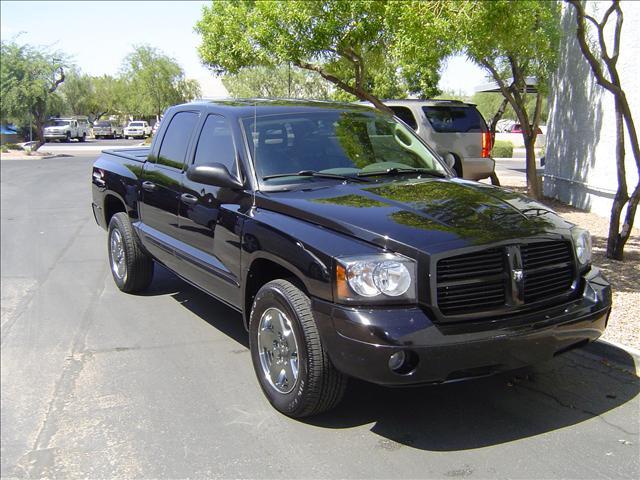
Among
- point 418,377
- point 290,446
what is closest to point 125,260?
A: point 290,446

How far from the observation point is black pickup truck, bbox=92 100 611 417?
3.47 m

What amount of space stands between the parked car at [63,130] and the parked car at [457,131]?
42.4m

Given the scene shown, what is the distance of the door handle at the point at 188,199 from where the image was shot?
518 centimetres

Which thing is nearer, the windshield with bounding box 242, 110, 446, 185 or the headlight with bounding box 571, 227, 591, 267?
the headlight with bounding box 571, 227, 591, 267

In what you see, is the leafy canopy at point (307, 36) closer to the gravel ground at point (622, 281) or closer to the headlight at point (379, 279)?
the gravel ground at point (622, 281)

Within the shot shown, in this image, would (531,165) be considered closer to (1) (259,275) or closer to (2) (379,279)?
(1) (259,275)

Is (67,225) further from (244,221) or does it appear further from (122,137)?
(122,137)

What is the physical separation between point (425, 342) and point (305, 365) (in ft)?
2.51

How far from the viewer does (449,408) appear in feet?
13.9

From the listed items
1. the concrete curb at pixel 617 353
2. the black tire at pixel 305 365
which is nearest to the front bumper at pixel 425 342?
the black tire at pixel 305 365

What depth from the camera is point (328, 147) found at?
4.91 meters

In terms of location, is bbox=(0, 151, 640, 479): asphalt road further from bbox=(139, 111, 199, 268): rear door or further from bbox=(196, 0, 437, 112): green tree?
bbox=(196, 0, 437, 112): green tree

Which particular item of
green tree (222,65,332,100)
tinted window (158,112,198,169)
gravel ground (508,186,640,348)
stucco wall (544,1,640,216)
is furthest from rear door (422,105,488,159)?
green tree (222,65,332,100)

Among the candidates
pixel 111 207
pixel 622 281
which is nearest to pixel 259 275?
pixel 111 207
